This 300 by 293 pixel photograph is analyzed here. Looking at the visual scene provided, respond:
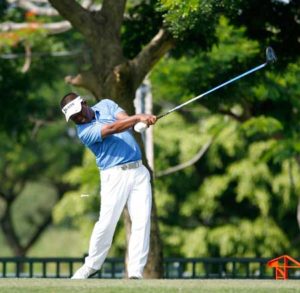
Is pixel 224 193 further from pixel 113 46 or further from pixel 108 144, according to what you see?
pixel 108 144

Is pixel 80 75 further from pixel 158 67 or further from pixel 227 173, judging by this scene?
pixel 227 173

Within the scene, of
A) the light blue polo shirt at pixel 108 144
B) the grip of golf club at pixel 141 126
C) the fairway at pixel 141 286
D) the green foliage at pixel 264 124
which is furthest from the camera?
the green foliage at pixel 264 124

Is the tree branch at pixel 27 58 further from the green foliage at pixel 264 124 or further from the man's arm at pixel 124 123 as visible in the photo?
the man's arm at pixel 124 123

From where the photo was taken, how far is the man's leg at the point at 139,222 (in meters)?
13.5

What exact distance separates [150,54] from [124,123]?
4925 mm

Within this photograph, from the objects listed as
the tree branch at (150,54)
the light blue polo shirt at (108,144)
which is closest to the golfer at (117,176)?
the light blue polo shirt at (108,144)

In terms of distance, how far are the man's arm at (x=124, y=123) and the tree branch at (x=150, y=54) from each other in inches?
175

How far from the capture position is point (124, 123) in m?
13.2

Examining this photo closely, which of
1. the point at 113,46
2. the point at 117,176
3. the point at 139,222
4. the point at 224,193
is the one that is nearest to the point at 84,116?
the point at 117,176

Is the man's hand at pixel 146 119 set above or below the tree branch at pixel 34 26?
below

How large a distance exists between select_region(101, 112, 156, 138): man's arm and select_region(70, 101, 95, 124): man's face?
0.28 metres

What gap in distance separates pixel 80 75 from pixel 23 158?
31.3 meters

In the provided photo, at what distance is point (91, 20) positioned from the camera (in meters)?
17.6

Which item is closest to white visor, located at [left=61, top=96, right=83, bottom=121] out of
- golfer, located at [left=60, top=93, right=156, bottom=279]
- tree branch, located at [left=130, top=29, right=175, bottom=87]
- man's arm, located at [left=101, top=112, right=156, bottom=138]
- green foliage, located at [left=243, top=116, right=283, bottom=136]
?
golfer, located at [left=60, top=93, right=156, bottom=279]
